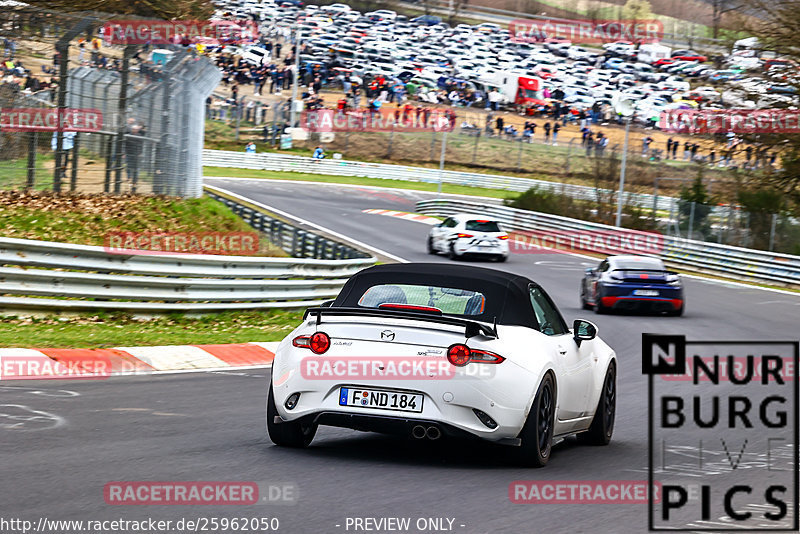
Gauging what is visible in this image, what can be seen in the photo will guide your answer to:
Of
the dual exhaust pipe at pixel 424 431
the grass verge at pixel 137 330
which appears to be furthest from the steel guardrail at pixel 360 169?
the dual exhaust pipe at pixel 424 431

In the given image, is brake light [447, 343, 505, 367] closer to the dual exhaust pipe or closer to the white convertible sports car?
the white convertible sports car

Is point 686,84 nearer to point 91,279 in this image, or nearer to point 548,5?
point 548,5

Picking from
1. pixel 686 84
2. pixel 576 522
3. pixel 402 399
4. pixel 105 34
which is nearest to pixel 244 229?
pixel 105 34

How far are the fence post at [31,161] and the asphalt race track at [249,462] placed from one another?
751 cm

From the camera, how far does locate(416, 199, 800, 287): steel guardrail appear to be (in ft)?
115

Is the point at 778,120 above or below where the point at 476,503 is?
above

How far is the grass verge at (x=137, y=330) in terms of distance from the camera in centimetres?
1308

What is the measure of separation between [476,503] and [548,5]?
145 metres

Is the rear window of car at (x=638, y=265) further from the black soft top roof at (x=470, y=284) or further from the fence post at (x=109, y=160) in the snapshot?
the black soft top roof at (x=470, y=284)

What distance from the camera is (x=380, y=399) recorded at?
7137mm

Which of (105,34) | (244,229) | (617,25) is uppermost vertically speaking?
(617,25)

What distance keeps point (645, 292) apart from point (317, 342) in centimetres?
1720

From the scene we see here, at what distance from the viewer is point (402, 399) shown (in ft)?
23.3

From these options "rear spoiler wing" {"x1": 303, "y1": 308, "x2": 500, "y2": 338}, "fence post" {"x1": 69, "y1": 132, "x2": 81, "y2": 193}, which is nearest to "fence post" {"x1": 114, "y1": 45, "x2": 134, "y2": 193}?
"fence post" {"x1": 69, "y1": 132, "x2": 81, "y2": 193}
